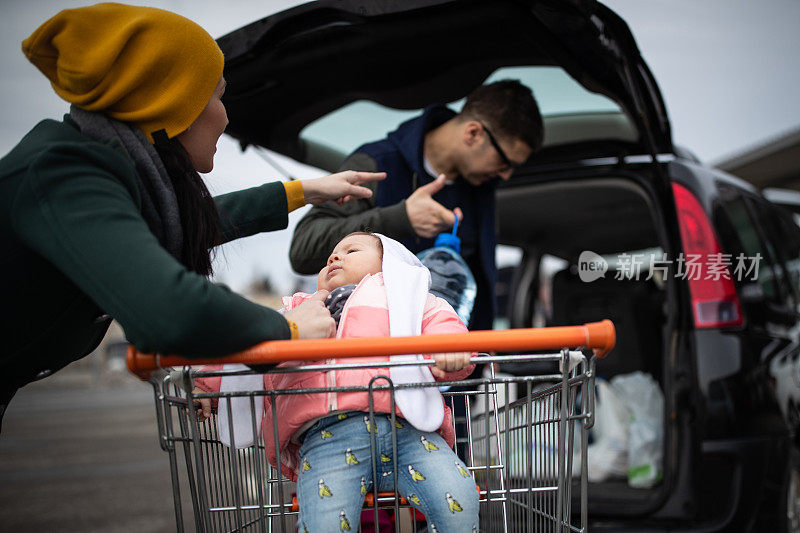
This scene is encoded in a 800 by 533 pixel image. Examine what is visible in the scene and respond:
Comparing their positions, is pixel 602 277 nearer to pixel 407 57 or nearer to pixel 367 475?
pixel 407 57

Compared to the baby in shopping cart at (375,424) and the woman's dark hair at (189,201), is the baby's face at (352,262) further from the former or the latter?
the woman's dark hair at (189,201)

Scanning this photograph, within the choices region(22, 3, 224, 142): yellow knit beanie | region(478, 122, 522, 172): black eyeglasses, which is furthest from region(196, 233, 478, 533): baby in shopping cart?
region(478, 122, 522, 172): black eyeglasses

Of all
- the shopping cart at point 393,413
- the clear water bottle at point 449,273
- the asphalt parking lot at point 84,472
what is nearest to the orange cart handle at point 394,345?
the shopping cart at point 393,413

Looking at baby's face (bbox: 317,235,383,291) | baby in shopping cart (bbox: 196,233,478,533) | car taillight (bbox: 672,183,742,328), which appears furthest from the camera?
car taillight (bbox: 672,183,742,328)

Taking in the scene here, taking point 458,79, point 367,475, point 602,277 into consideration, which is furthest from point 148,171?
point 602,277

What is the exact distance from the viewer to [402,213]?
5.59ft

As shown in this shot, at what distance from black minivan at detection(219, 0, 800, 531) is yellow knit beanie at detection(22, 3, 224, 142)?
722 millimetres

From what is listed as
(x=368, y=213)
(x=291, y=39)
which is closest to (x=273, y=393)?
(x=368, y=213)

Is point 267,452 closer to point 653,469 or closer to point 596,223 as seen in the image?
point 653,469

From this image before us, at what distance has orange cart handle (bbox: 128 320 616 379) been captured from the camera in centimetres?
Result: 116

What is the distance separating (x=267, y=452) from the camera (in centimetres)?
152

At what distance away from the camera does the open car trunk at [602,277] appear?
2.71 m

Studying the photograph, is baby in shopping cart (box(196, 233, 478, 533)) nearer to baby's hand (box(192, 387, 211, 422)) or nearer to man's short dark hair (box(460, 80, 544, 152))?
baby's hand (box(192, 387, 211, 422))

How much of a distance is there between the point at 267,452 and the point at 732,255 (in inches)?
75.3
